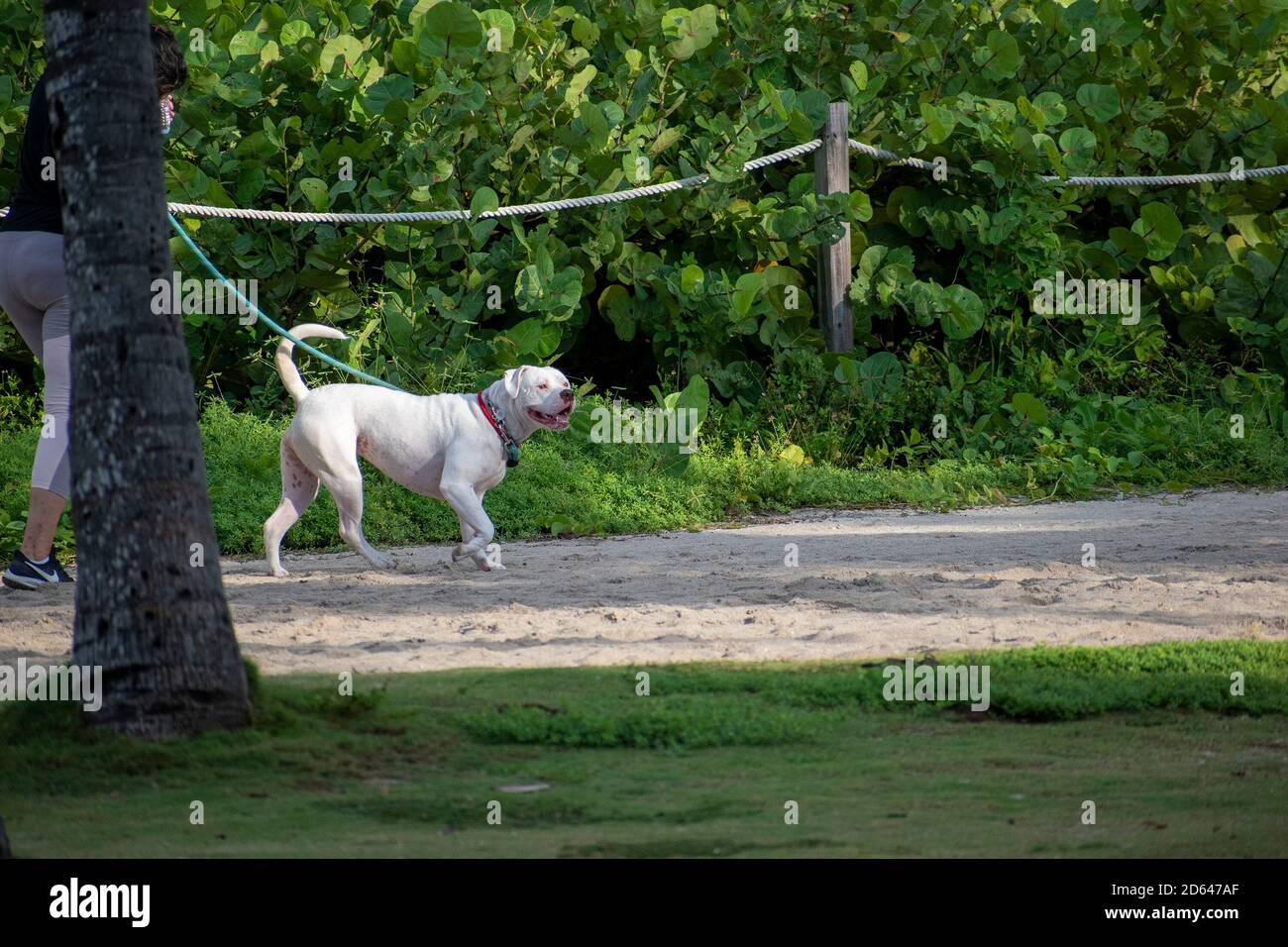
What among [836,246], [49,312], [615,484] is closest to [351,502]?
Result: [49,312]

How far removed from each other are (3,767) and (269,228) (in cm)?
721

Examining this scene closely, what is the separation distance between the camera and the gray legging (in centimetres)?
715

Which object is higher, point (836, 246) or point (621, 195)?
point (621, 195)

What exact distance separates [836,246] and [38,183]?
589cm

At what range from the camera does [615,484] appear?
9.73 metres

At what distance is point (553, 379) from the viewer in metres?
7.91

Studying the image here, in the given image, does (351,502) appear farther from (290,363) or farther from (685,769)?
(685,769)

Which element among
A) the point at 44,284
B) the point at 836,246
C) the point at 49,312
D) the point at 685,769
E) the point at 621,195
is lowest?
the point at 685,769

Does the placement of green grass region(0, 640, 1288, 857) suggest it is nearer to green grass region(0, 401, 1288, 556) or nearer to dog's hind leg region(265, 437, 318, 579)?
dog's hind leg region(265, 437, 318, 579)

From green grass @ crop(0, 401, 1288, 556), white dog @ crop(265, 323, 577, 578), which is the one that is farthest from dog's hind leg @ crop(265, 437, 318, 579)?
green grass @ crop(0, 401, 1288, 556)

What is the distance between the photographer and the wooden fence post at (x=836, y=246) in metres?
11.4

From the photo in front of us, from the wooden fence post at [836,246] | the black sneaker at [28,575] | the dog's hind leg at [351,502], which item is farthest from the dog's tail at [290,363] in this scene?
the wooden fence post at [836,246]
